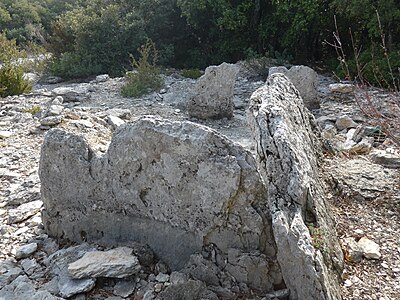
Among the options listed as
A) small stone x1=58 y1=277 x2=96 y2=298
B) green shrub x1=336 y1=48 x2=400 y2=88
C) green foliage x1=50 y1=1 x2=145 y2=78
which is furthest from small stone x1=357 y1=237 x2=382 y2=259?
green foliage x1=50 y1=1 x2=145 y2=78

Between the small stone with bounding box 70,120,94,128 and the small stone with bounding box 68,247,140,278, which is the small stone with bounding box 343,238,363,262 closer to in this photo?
the small stone with bounding box 68,247,140,278

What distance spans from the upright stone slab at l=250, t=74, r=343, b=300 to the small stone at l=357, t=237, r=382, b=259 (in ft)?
0.93

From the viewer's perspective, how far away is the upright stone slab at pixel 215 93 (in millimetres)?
7426

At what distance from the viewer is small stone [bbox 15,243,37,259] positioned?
133 inches

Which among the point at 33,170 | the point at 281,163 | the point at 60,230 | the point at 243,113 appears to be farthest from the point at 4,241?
the point at 243,113

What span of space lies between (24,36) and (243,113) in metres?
18.1

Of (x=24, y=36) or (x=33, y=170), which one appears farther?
(x=24, y=36)

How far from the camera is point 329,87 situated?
924cm

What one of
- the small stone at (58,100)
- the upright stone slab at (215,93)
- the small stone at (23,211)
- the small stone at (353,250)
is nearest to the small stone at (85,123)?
the small stone at (23,211)

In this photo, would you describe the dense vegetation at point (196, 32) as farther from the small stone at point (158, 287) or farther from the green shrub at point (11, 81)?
the small stone at point (158, 287)

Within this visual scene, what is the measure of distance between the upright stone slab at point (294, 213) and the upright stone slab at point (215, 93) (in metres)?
4.46

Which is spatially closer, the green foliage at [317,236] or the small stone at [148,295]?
the green foliage at [317,236]

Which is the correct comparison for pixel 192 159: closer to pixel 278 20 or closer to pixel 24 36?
pixel 278 20

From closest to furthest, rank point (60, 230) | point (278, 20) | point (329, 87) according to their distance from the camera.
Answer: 1. point (60, 230)
2. point (329, 87)
3. point (278, 20)
